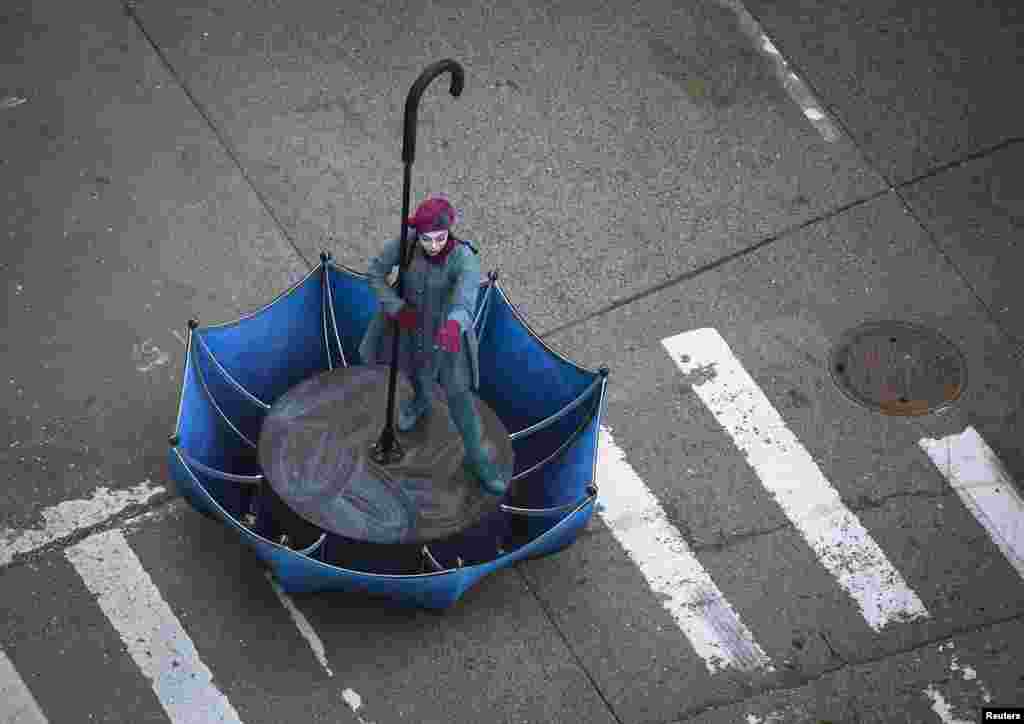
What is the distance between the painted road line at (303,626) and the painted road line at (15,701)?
5.15ft

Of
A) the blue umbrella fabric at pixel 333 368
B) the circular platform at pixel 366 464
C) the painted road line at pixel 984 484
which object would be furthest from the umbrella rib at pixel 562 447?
the painted road line at pixel 984 484

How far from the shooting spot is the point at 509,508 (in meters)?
9.50

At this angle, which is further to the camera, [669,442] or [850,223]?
[850,223]

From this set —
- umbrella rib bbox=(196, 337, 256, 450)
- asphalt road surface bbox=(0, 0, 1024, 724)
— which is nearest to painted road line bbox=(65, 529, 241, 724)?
asphalt road surface bbox=(0, 0, 1024, 724)

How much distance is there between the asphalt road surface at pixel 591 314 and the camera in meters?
9.41

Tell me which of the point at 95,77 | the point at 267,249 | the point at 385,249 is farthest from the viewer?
the point at 95,77

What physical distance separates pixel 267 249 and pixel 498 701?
159 inches

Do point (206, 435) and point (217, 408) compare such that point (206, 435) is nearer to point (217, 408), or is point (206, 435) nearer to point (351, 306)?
point (217, 408)

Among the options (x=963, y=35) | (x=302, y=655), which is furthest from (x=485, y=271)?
(x=963, y=35)

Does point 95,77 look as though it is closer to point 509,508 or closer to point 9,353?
point 9,353

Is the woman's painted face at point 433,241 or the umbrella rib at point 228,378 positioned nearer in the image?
the woman's painted face at point 433,241

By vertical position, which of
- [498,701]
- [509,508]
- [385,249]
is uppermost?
[385,249]

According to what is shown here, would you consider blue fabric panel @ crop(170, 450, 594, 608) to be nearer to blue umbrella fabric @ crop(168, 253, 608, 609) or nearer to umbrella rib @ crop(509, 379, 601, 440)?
blue umbrella fabric @ crop(168, 253, 608, 609)

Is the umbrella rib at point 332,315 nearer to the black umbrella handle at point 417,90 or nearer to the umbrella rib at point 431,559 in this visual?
the umbrella rib at point 431,559
